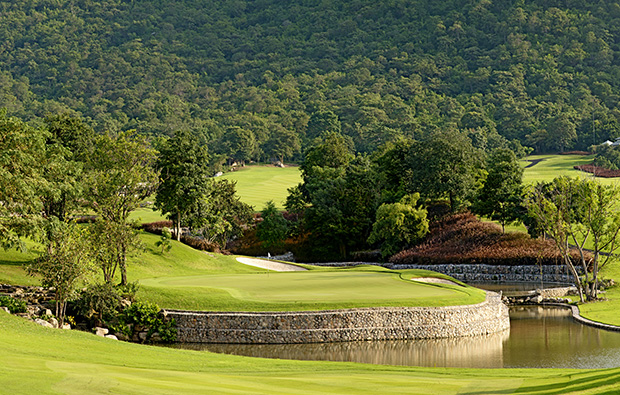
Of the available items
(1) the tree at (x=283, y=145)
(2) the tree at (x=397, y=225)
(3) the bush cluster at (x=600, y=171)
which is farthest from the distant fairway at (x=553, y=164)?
(2) the tree at (x=397, y=225)

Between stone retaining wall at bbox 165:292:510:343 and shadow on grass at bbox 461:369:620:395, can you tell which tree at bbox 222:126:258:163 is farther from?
shadow on grass at bbox 461:369:620:395

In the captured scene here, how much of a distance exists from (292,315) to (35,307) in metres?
10.8

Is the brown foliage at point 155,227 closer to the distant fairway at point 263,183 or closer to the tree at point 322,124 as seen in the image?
the distant fairway at point 263,183

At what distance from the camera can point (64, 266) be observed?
1143 inches

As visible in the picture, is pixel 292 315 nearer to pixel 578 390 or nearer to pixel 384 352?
pixel 384 352

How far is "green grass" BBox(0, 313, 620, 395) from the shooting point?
13711mm

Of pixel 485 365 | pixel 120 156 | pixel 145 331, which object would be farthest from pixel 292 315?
pixel 120 156

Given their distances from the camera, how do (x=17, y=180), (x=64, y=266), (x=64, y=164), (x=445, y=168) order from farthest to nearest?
(x=445, y=168) → (x=64, y=164) → (x=17, y=180) → (x=64, y=266)

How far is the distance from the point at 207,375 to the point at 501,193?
45.5 m

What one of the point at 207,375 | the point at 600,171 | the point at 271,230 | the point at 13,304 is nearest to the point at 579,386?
the point at 207,375

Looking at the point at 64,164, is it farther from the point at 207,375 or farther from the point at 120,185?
the point at 207,375

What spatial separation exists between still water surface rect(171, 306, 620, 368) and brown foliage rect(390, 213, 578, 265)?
1961cm

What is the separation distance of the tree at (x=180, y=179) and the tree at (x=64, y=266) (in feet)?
79.6

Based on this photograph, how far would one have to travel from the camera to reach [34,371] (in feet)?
48.0
